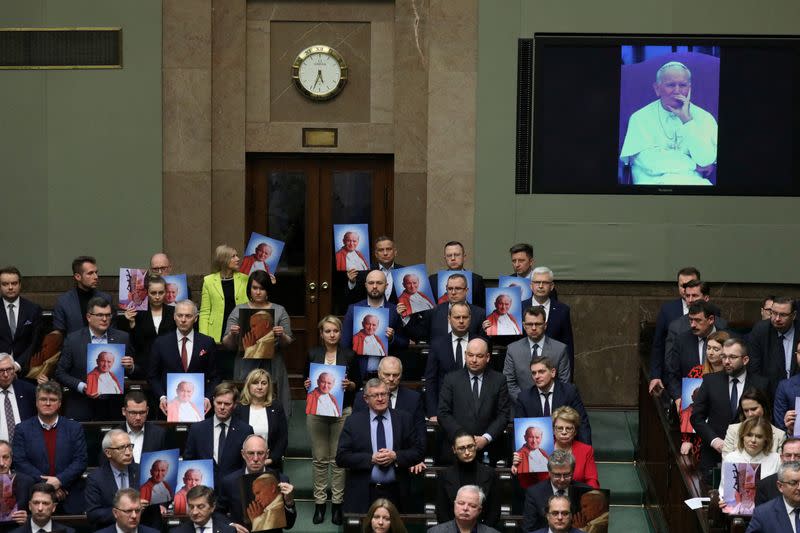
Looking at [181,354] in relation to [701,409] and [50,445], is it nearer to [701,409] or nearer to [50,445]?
[50,445]

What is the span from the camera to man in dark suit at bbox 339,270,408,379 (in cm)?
1149

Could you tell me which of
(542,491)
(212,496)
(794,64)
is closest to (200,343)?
(212,496)

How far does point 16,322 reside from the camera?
11.9 metres

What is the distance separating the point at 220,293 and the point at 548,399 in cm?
340

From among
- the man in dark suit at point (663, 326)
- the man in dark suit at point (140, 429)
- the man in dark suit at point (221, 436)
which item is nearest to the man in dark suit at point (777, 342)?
the man in dark suit at point (663, 326)

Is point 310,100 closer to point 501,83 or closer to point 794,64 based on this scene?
point 501,83

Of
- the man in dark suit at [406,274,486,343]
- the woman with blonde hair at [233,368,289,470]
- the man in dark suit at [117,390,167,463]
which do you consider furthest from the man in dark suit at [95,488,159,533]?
the man in dark suit at [406,274,486,343]

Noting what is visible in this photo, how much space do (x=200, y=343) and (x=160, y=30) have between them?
4.34 meters

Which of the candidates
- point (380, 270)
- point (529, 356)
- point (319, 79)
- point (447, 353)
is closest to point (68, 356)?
point (380, 270)

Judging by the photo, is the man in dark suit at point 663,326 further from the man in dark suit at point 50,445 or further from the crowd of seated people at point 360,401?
the man in dark suit at point 50,445

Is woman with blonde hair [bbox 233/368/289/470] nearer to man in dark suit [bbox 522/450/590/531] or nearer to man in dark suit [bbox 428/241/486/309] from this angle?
man in dark suit [bbox 522/450/590/531]

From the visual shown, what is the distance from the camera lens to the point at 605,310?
14195 millimetres

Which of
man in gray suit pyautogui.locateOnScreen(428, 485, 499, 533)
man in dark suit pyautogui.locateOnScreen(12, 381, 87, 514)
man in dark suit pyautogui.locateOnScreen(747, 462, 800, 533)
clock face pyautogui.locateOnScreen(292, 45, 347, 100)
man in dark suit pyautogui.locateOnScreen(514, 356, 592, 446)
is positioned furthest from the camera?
clock face pyautogui.locateOnScreen(292, 45, 347, 100)

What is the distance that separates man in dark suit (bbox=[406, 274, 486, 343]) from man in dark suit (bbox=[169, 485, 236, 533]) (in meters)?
2.70
